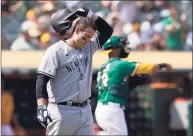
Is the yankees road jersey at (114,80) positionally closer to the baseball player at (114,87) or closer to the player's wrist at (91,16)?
the baseball player at (114,87)

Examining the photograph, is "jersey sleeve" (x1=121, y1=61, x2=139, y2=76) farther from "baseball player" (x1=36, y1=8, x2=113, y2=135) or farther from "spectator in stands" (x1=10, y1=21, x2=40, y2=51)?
"spectator in stands" (x1=10, y1=21, x2=40, y2=51)

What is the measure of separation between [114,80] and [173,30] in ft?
19.9

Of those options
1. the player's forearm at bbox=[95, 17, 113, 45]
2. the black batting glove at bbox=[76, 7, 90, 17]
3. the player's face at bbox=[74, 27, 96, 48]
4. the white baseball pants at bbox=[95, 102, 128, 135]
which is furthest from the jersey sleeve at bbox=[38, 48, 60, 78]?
the white baseball pants at bbox=[95, 102, 128, 135]

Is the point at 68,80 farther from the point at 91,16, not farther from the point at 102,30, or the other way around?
the point at 102,30

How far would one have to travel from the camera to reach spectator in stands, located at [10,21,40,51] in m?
12.4

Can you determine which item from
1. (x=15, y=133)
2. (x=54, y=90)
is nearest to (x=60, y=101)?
(x=54, y=90)

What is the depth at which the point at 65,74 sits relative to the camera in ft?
18.8

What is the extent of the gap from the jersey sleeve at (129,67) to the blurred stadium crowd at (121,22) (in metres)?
5.13

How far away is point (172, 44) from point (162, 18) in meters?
0.66

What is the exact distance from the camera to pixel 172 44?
13133 millimetres

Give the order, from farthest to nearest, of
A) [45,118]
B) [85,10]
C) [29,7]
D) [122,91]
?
[29,7], [122,91], [85,10], [45,118]

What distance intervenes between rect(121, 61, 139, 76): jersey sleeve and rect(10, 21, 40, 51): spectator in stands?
17.6ft

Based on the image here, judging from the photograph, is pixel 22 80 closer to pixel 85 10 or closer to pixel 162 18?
pixel 162 18

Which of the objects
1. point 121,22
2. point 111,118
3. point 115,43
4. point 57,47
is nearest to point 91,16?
point 57,47
